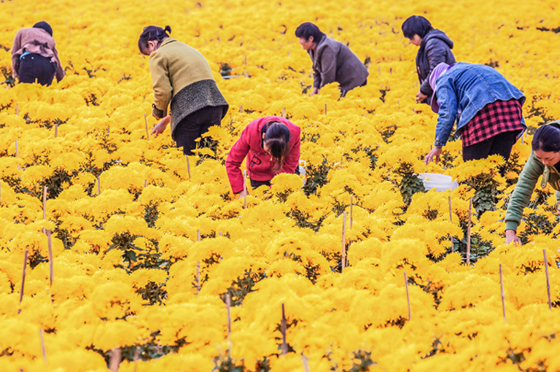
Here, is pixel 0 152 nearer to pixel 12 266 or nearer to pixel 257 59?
pixel 12 266

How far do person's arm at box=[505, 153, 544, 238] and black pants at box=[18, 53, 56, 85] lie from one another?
755 cm

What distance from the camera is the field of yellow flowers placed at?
94.5 inches

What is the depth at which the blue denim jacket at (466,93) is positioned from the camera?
4.78 meters

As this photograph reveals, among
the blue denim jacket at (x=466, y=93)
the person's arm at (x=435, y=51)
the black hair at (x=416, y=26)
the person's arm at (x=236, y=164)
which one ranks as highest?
the black hair at (x=416, y=26)

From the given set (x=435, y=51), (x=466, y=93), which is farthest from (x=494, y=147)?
(x=435, y=51)

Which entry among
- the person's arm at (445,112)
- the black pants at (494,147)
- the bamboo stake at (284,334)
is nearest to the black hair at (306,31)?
the person's arm at (445,112)

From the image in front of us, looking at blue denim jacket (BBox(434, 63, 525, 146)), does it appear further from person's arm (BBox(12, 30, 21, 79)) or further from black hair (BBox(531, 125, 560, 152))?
person's arm (BBox(12, 30, 21, 79))

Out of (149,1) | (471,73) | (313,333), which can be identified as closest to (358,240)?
(313,333)

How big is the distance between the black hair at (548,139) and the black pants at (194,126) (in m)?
3.74

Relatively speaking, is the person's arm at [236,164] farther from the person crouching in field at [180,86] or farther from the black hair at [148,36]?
the black hair at [148,36]

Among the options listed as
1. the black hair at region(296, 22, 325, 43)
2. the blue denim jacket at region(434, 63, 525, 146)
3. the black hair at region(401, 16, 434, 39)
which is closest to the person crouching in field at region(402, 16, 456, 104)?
the black hair at region(401, 16, 434, 39)

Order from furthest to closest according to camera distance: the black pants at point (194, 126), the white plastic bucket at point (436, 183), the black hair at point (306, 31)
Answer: the black hair at point (306, 31) < the black pants at point (194, 126) < the white plastic bucket at point (436, 183)

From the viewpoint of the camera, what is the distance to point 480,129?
487cm

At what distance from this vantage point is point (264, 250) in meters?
3.65
